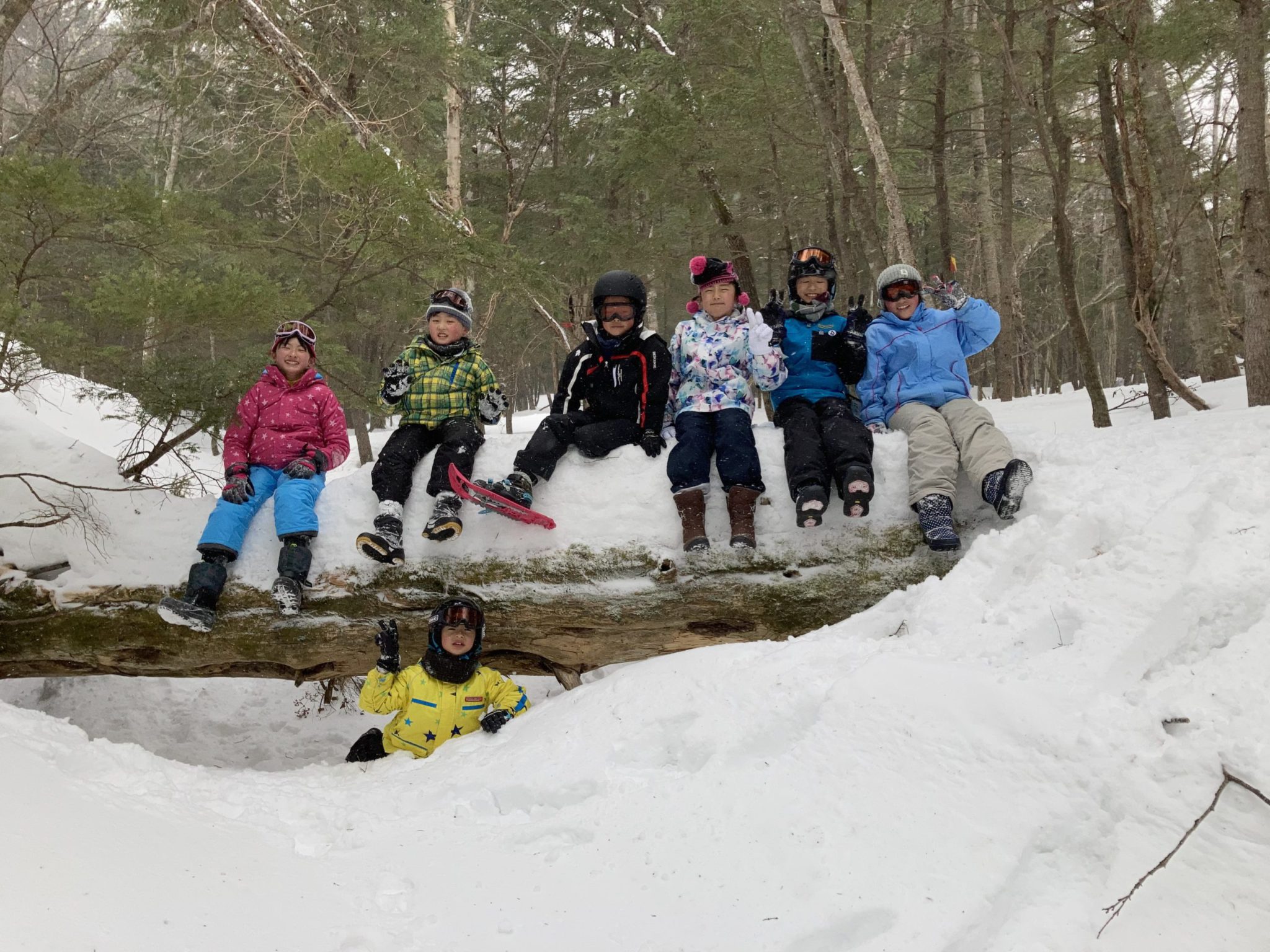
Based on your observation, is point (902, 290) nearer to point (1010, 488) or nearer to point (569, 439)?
point (1010, 488)

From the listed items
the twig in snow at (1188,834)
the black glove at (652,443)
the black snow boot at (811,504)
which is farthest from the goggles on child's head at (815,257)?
the twig in snow at (1188,834)

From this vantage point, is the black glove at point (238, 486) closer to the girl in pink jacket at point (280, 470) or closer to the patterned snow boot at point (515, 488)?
the girl in pink jacket at point (280, 470)

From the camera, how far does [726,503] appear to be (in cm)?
420

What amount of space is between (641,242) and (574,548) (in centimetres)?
1133

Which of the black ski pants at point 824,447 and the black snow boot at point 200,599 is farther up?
the black ski pants at point 824,447

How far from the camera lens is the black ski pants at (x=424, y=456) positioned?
441 centimetres

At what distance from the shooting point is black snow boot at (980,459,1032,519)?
12.5ft

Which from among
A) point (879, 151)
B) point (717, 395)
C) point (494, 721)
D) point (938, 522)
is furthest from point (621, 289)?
point (879, 151)

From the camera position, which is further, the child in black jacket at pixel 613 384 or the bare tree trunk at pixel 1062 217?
the bare tree trunk at pixel 1062 217

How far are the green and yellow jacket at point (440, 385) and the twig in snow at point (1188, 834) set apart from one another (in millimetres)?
4219

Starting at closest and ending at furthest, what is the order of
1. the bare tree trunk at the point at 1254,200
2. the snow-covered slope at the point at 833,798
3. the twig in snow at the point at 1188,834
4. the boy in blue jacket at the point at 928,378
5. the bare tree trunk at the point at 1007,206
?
the twig in snow at the point at 1188,834, the snow-covered slope at the point at 833,798, the boy in blue jacket at the point at 928,378, the bare tree trunk at the point at 1254,200, the bare tree trunk at the point at 1007,206

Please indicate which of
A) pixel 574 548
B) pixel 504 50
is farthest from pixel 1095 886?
pixel 504 50

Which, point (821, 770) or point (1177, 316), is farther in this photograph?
point (1177, 316)

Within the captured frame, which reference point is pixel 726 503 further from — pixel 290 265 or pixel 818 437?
pixel 290 265
